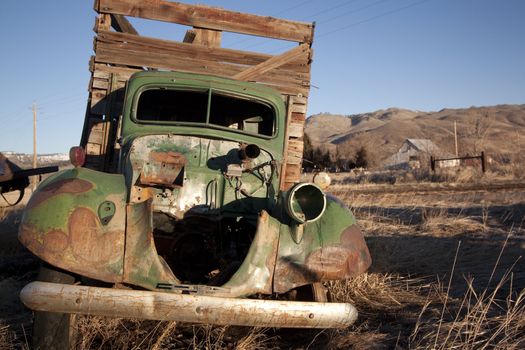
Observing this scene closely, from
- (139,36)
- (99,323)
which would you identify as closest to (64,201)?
(99,323)

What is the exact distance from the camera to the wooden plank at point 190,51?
623 cm

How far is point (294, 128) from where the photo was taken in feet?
21.6

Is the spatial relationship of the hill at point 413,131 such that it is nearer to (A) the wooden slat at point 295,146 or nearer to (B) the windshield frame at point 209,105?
(A) the wooden slat at point 295,146

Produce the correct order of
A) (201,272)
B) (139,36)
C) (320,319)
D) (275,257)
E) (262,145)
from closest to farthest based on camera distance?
(320,319)
(275,257)
(201,272)
(262,145)
(139,36)

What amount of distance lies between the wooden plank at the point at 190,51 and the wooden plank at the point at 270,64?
0.07m

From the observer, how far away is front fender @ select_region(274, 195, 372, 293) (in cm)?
332

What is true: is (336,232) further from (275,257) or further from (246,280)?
(246,280)

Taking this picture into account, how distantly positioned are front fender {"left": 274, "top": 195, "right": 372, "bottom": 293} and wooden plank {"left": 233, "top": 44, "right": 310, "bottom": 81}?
3.50 m

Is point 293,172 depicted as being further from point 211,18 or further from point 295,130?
point 211,18

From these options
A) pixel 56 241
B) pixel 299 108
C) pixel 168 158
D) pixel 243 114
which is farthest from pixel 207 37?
pixel 56 241

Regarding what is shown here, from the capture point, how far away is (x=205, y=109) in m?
5.19

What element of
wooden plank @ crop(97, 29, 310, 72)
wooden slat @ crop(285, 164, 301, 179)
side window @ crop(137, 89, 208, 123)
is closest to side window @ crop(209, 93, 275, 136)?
side window @ crop(137, 89, 208, 123)

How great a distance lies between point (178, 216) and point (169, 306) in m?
1.17

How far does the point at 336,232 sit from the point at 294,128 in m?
3.23
